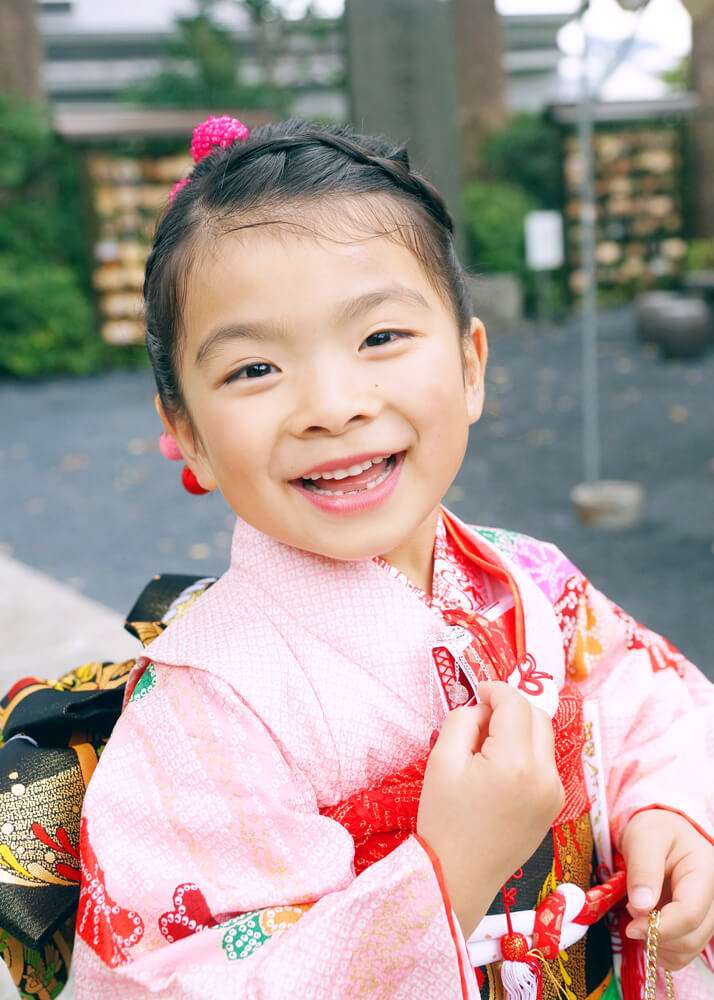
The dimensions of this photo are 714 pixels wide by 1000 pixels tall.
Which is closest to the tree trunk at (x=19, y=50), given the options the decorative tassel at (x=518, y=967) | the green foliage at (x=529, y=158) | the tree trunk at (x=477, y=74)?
the tree trunk at (x=477, y=74)

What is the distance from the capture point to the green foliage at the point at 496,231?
12.7 meters

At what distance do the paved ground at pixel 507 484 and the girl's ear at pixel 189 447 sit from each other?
2.36 meters

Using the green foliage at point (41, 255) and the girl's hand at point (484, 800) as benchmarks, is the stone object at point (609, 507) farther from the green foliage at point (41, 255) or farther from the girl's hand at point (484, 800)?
the green foliage at point (41, 255)

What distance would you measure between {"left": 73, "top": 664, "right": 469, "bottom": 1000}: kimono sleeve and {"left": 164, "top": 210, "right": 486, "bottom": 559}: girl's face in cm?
23

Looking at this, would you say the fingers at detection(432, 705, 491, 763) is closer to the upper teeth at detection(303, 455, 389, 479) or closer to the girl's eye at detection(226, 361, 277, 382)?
the upper teeth at detection(303, 455, 389, 479)

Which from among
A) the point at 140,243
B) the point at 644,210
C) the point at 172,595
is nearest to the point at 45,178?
the point at 140,243

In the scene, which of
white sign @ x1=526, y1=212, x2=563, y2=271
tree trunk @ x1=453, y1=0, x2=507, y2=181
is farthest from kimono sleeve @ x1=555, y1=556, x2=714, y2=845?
tree trunk @ x1=453, y1=0, x2=507, y2=181

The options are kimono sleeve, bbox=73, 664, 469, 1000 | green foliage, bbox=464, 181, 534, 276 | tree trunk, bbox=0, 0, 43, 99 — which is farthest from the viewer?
green foliage, bbox=464, 181, 534, 276

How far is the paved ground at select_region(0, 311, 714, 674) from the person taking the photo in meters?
4.77

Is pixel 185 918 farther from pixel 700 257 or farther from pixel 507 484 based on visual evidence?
pixel 700 257

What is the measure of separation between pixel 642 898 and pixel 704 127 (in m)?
14.2

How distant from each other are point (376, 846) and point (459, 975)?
17 cm

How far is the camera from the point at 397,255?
1.14 metres

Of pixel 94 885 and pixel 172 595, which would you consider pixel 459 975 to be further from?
pixel 172 595
